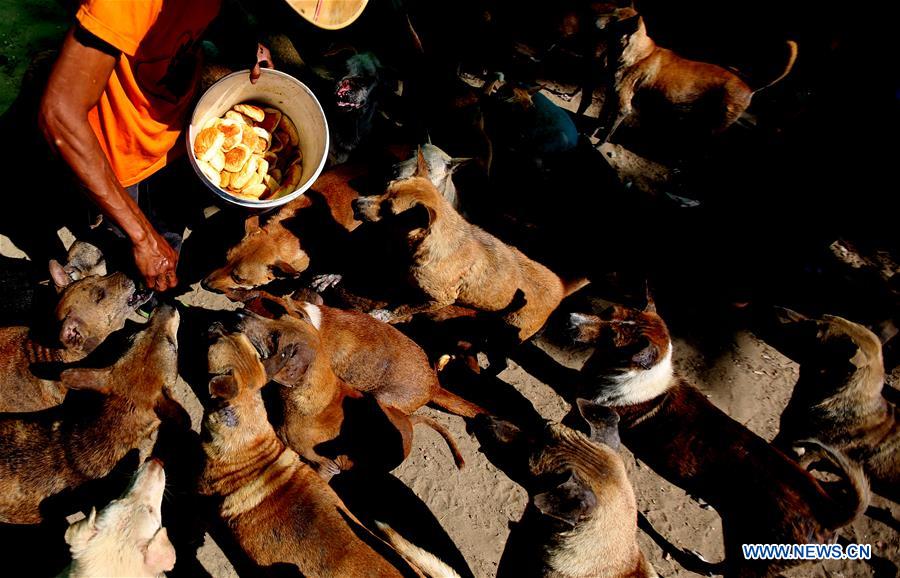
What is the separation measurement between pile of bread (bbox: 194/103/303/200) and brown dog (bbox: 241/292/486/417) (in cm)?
104

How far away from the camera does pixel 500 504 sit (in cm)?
540

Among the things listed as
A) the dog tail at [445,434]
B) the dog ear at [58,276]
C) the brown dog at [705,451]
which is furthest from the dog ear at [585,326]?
the dog ear at [58,276]

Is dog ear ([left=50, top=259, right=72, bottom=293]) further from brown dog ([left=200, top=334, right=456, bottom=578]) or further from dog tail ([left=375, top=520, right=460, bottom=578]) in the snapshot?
dog tail ([left=375, top=520, right=460, bottom=578])

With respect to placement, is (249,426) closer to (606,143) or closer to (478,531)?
(478,531)

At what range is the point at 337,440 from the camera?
4688 millimetres

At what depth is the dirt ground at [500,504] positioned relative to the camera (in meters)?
5.25

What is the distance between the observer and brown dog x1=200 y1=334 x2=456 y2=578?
12.7 feet

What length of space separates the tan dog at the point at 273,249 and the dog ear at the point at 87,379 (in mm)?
1169

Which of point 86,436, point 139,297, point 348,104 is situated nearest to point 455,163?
point 348,104

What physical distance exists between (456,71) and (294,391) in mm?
4753

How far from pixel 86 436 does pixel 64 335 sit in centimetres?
92

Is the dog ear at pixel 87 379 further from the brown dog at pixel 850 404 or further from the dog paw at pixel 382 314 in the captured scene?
the brown dog at pixel 850 404

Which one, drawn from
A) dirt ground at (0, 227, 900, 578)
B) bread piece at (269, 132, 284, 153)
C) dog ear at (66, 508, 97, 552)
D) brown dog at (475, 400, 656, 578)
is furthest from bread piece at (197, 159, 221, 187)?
brown dog at (475, 400, 656, 578)

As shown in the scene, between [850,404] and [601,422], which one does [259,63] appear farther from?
[850,404]
